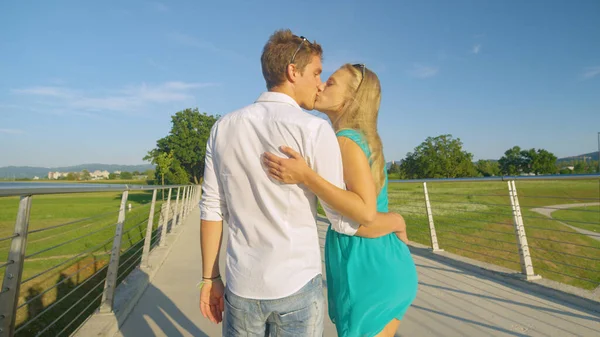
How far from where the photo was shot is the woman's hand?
0.98 m

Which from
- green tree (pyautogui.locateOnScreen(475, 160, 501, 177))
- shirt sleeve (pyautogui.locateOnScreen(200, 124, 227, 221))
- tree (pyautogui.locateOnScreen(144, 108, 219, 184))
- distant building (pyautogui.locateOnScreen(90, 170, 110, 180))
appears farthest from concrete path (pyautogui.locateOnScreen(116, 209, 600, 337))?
green tree (pyautogui.locateOnScreen(475, 160, 501, 177))

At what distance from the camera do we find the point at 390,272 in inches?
49.6

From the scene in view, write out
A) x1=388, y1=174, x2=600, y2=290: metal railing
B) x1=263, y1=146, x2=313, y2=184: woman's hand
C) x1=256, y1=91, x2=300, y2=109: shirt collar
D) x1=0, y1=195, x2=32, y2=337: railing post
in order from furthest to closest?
x1=388, y1=174, x2=600, y2=290: metal railing, x1=0, y1=195, x2=32, y2=337: railing post, x1=256, y1=91, x2=300, y2=109: shirt collar, x1=263, y1=146, x2=313, y2=184: woman's hand

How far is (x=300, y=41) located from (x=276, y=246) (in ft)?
2.09

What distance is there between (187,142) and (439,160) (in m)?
50.3

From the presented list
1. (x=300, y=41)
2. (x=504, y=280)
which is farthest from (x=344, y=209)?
(x=504, y=280)

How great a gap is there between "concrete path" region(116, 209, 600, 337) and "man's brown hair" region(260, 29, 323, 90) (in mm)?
2200

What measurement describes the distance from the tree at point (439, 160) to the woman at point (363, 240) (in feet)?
235

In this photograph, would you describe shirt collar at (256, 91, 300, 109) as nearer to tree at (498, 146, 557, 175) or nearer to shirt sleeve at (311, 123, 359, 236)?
shirt sleeve at (311, 123, 359, 236)

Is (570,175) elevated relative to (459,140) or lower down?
lower down

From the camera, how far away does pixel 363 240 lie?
1.27 meters

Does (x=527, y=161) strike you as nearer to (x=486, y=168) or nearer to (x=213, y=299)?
(x=486, y=168)

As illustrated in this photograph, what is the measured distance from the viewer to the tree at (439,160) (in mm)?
69938

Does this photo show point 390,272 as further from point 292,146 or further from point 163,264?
point 163,264
